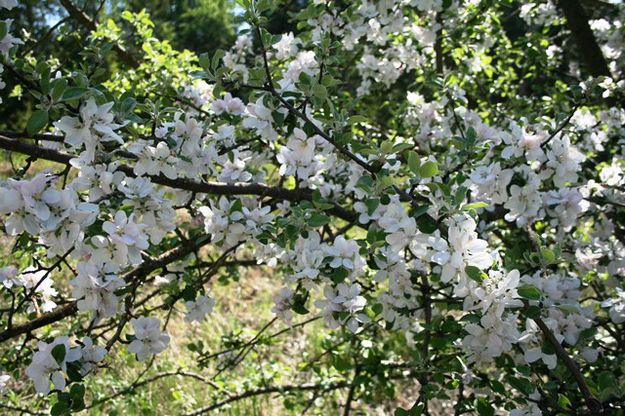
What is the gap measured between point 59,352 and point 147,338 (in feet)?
0.90

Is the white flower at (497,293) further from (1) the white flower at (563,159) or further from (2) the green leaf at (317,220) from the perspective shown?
(1) the white flower at (563,159)

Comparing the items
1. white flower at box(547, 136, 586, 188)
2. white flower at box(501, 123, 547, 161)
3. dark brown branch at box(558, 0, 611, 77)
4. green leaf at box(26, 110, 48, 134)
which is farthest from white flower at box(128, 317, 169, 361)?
dark brown branch at box(558, 0, 611, 77)

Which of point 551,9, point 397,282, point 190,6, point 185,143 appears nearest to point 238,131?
point 185,143

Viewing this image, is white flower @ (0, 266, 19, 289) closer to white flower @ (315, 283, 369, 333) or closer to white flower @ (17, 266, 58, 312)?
white flower @ (17, 266, 58, 312)

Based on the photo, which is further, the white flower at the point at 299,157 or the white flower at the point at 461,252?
the white flower at the point at 299,157

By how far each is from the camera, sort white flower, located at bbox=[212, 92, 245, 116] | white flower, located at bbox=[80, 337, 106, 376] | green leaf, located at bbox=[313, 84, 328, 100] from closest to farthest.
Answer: white flower, located at bbox=[80, 337, 106, 376]
green leaf, located at bbox=[313, 84, 328, 100]
white flower, located at bbox=[212, 92, 245, 116]

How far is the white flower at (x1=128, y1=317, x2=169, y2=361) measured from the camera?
128 centimetres

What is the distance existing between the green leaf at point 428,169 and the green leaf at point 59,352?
0.72 meters

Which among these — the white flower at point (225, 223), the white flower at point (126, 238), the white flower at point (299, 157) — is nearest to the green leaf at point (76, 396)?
the white flower at point (126, 238)

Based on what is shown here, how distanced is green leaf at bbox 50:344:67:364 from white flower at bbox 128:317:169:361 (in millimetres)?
235

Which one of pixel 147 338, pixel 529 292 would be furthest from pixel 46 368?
pixel 529 292

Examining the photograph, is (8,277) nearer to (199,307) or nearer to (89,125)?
(199,307)

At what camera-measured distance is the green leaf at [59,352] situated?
1034 mm

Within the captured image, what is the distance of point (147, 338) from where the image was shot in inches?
51.1
